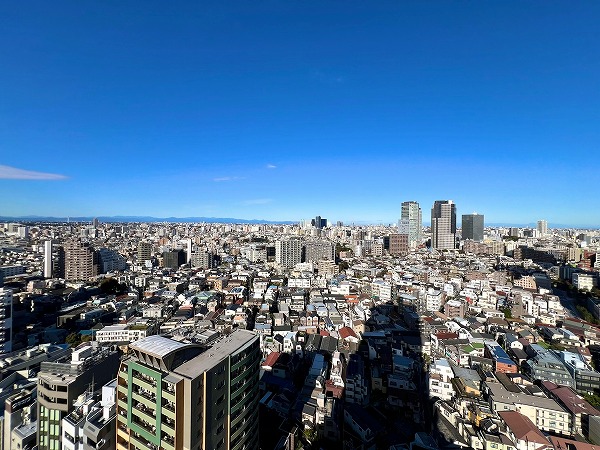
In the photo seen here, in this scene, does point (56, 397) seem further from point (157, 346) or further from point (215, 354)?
point (215, 354)

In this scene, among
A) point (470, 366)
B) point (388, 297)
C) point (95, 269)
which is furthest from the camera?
point (95, 269)

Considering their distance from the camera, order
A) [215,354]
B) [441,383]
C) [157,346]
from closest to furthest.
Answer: [157,346] < [215,354] < [441,383]

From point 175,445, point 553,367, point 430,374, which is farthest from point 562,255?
point 175,445

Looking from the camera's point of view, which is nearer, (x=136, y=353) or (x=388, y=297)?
(x=136, y=353)

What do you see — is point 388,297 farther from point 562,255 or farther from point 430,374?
point 562,255

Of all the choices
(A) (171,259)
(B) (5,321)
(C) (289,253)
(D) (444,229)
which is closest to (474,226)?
(D) (444,229)

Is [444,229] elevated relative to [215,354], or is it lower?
elevated
